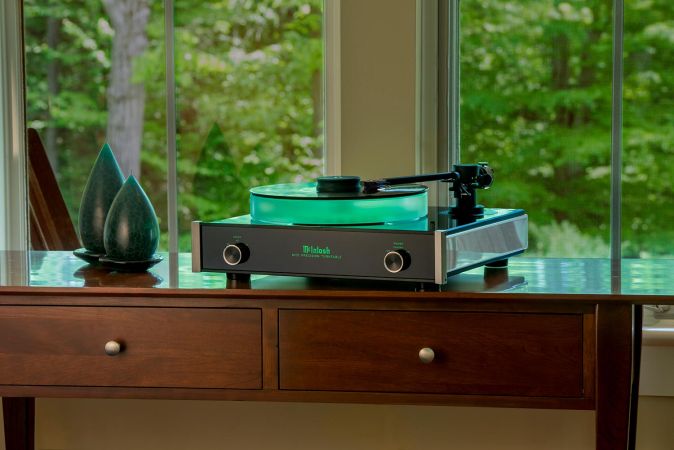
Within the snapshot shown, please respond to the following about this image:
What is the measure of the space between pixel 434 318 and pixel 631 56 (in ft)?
2.94

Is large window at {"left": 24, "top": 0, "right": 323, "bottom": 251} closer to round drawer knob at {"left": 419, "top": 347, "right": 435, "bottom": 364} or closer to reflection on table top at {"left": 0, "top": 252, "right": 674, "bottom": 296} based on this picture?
reflection on table top at {"left": 0, "top": 252, "right": 674, "bottom": 296}

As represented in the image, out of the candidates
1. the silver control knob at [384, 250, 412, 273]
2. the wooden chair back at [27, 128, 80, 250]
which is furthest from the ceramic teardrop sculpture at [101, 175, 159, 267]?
the wooden chair back at [27, 128, 80, 250]

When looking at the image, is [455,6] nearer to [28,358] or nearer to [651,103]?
[651,103]

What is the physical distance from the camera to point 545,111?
87.6 inches

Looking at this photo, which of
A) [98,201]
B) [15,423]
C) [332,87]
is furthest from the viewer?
[332,87]

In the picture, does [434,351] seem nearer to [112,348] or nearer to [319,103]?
[112,348]

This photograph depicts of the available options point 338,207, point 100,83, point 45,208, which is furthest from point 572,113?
point 45,208

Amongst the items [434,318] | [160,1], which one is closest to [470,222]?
[434,318]

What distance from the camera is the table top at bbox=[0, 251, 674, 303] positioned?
1640 millimetres

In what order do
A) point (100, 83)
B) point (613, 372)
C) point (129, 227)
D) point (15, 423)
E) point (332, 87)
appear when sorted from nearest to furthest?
point (613, 372), point (129, 227), point (15, 423), point (332, 87), point (100, 83)

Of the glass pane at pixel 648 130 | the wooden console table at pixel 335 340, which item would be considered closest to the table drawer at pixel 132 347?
the wooden console table at pixel 335 340

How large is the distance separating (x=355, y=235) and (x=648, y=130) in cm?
91

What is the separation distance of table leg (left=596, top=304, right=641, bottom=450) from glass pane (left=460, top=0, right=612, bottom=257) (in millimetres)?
676

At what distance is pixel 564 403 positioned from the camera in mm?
1618
